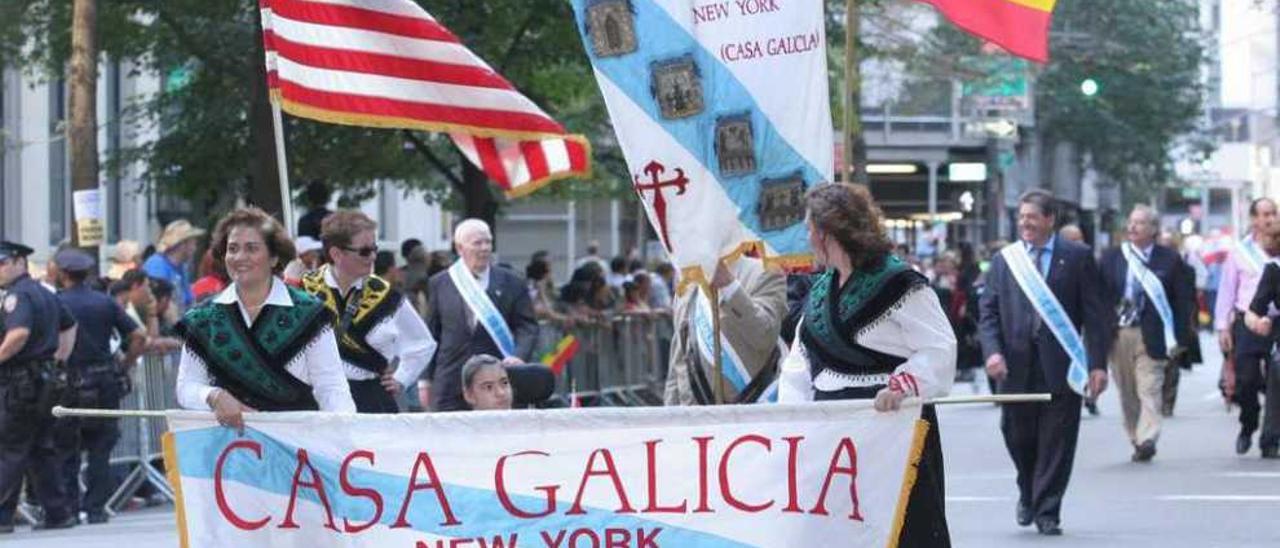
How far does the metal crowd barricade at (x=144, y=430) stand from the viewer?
18.0 m

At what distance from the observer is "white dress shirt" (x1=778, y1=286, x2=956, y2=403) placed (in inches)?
341

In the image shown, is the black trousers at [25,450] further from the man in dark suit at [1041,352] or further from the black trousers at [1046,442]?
the black trousers at [1046,442]

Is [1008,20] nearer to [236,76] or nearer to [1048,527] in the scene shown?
[1048,527]

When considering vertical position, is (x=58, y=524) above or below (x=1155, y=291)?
below

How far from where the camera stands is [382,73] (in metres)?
13.6

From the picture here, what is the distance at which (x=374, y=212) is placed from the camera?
157ft

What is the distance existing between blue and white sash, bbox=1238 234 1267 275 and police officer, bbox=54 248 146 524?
8041 millimetres

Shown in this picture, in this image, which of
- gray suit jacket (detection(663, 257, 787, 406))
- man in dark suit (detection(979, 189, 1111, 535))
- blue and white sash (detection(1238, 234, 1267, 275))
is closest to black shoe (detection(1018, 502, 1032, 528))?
man in dark suit (detection(979, 189, 1111, 535))

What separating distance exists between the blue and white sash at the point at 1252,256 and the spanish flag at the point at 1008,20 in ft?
30.1

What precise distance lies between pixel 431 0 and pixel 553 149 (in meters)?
6.46

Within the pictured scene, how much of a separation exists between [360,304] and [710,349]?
1.49m

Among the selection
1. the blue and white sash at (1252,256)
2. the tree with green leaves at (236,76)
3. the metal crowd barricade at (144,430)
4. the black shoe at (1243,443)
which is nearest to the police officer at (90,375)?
the metal crowd barricade at (144,430)

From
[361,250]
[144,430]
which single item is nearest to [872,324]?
[361,250]

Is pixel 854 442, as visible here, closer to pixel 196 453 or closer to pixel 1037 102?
pixel 196 453
